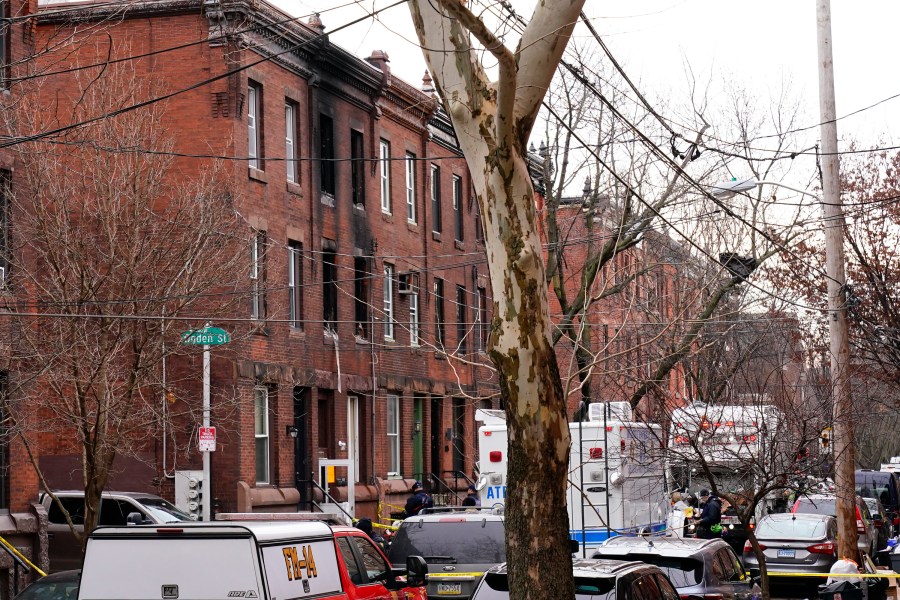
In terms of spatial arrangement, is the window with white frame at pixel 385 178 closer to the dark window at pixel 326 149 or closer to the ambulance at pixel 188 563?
the dark window at pixel 326 149

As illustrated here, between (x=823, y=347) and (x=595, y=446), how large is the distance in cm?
1039

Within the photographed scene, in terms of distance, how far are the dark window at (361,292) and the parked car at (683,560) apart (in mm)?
19896

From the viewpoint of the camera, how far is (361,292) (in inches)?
1405

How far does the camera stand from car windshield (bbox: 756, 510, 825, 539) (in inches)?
1009

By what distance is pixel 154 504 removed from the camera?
25406 mm

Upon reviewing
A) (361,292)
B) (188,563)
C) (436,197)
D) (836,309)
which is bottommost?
(188,563)

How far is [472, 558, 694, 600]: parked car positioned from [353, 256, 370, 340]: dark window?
75.8 ft

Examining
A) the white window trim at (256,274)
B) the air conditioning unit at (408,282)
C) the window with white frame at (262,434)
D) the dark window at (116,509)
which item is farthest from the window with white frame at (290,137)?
the dark window at (116,509)

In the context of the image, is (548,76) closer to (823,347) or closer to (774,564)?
(774,564)

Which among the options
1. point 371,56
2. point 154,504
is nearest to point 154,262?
point 154,504

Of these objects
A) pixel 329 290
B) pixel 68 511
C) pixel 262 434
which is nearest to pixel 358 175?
pixel 329 290

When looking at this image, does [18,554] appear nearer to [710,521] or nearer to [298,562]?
[298,562]

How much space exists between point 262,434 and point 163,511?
5.56 m

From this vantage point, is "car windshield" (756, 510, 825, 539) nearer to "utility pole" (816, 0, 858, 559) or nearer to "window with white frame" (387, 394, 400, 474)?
"utility pole" (816, 0, 858, 559)
